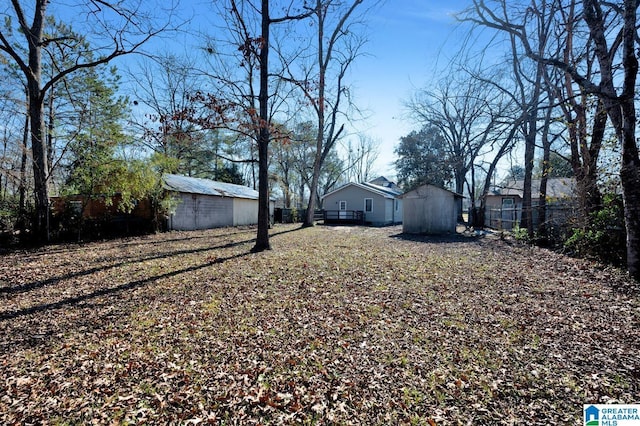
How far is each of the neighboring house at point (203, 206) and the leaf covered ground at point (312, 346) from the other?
29.4 ft

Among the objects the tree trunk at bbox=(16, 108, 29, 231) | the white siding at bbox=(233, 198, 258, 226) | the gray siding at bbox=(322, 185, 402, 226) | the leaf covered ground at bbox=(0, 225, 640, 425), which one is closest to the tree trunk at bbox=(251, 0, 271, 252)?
the leaf covered ground at bbox=(0, 225, 640, 425)

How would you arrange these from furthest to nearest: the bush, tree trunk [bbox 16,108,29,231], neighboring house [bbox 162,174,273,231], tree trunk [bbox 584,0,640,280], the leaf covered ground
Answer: neighboring house [bbox 162,174,273,231] < tree trunk [bbox 16,108,29,231] < the bush < tree trunk [bbox 584,0,640,280] < the leaf covered ground

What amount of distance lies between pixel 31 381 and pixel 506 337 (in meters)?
5.45

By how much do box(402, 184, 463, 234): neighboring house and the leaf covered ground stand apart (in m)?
9.12

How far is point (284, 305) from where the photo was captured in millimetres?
4820

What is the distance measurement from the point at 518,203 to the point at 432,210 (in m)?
9.62

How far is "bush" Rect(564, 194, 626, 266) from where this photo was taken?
22.5ft

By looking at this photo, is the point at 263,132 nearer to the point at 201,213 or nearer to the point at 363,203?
the point at 201,213

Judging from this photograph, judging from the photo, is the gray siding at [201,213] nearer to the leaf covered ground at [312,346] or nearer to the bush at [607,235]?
the leaf covered ground at [312,346]

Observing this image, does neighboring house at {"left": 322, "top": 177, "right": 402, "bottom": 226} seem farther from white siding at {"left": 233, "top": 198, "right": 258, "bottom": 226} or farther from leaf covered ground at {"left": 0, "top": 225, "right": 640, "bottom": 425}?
leaf covered ground at {"left": 0, "top": 225, "right": 640, "bottom": 425}

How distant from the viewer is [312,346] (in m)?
3.46

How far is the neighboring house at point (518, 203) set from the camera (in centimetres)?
963

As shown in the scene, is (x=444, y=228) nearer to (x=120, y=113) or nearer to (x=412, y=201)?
(x=412, y=201)

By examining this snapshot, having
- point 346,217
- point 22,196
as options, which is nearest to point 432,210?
point 346,217
